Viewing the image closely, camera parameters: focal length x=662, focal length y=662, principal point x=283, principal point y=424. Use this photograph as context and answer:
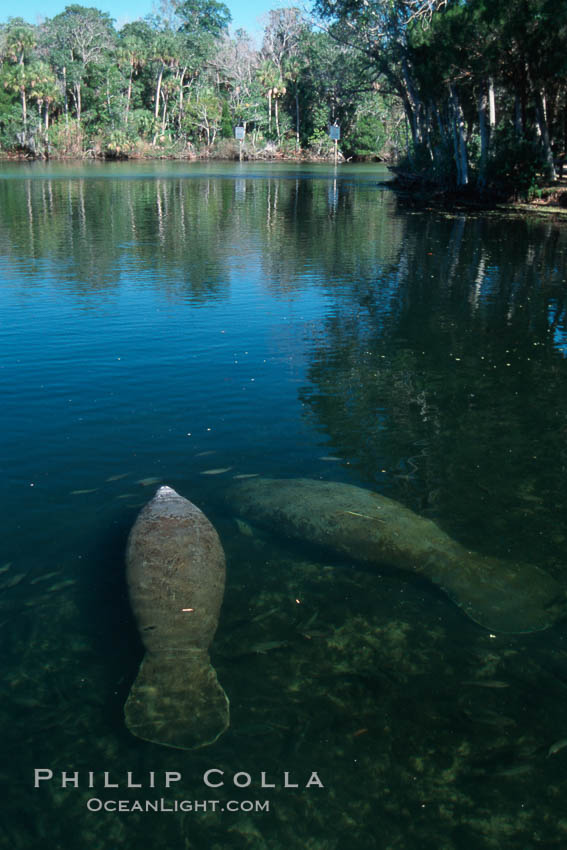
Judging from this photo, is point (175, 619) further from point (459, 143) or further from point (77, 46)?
point (77, 46)

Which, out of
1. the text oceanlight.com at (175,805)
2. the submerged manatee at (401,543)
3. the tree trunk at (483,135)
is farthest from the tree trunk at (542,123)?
the text oceanlight.com at (175,805)

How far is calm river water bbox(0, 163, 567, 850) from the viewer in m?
3.66

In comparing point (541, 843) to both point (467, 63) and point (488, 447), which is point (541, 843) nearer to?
point (488, 447)

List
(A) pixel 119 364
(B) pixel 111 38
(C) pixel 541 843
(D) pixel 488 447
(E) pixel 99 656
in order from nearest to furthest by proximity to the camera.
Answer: (C) pixel 541 843
(E) pixel 99 656
(D) pixel 488 447
(A) pixel 119 364
(B) pixel 111 38

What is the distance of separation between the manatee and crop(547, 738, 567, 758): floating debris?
1.94 m

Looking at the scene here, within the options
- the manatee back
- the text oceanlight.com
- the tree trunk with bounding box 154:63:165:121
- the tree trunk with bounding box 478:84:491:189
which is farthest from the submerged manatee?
the tree trunk with bounding box 154:63:165:121

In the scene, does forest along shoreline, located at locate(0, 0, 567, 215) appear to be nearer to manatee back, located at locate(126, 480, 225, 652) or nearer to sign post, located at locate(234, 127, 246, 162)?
sign post, located at locate(234, 127, 246, 162)

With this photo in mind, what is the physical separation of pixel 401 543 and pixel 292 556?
3.10 ft

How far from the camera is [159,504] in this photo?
5875 millimetres

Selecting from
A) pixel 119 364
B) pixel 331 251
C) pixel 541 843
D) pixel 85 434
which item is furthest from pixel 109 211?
pixel 541 843

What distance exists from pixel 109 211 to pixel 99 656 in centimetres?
2944

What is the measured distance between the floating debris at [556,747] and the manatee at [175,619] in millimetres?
1942

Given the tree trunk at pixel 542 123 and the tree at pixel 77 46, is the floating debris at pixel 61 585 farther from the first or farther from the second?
the tree at pixel 77 46

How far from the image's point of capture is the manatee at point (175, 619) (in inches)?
148
